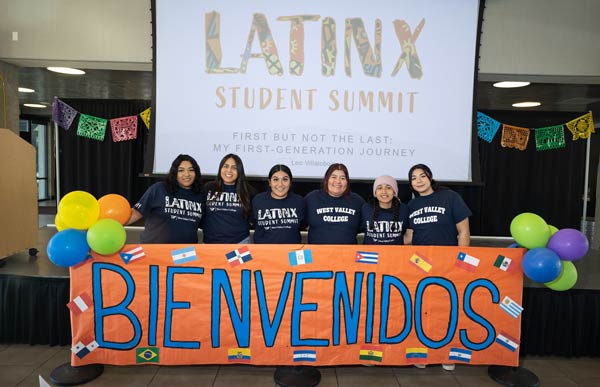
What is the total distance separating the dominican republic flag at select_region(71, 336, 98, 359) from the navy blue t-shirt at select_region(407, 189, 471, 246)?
74.7 inches

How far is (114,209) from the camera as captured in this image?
2.15 meters

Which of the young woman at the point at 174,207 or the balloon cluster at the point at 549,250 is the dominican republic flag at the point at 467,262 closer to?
the balloon cluster at the point at 549,250

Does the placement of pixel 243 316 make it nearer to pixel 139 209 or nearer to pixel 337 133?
pixel 139 209

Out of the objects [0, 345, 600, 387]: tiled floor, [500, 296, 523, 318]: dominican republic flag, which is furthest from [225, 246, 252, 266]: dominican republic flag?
[500, 296, 523, 318]: dominican republic flag

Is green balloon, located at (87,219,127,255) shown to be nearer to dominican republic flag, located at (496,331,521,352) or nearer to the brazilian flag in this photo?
the brazilian flag

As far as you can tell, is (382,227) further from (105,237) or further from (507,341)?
(105,237)

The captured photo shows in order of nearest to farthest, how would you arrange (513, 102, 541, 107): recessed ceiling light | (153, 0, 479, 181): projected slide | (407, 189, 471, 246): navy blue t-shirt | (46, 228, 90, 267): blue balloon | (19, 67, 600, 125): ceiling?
(46, 228, 90, 267): blue balloon
(407, 189, 471, 246): navy blue t-shirt
(153, 0, 479, 181): projected slide
(19, 67, 600, 125): ceiling
(513, 102, 541, 107): recessed ceiling light

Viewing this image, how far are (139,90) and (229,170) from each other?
13.5ft

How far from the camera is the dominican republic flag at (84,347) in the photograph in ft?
6.82

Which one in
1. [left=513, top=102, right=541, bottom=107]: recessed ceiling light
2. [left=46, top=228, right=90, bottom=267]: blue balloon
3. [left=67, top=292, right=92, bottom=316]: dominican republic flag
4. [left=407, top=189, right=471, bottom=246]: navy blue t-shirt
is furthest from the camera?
[left=513, top=102, right=541, bottom=107]: recessed ceiling light

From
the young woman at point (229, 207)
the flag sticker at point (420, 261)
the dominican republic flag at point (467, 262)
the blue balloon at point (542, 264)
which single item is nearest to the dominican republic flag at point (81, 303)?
the young woman at point (229, 207)

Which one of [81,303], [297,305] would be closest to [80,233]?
[81,303]

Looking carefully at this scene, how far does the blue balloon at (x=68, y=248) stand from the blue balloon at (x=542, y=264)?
2.34 metres

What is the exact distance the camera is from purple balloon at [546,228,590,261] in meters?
2.06
